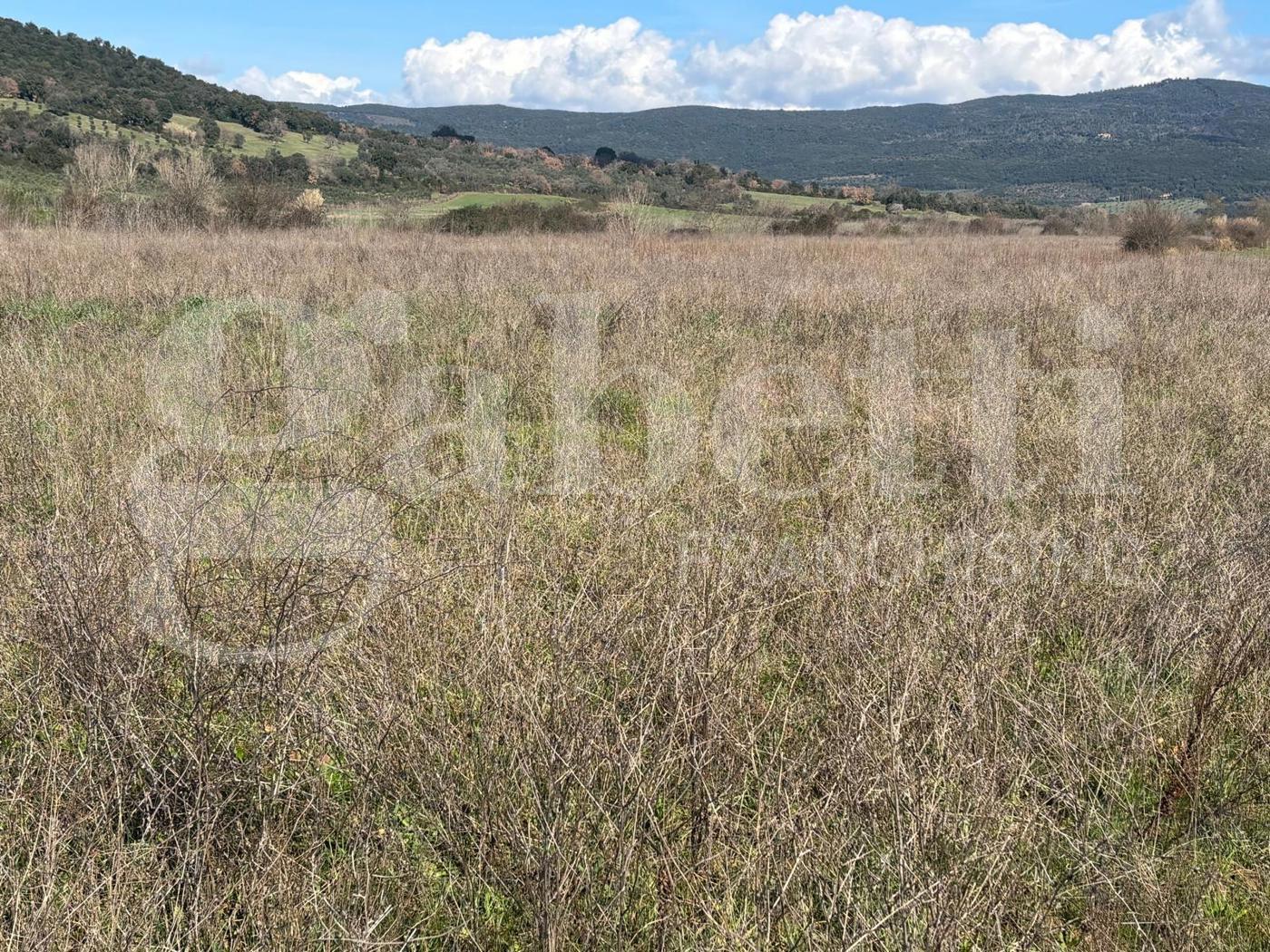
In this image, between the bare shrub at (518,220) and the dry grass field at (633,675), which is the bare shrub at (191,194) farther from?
the dry grass field at (633,675)

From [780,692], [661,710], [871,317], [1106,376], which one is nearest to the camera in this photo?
[661,710]

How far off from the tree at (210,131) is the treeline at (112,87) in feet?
6.47

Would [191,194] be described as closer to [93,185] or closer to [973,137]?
[93,185]

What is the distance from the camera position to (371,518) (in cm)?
322

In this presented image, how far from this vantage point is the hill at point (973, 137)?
100750 mm

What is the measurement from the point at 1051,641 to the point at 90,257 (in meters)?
10.9

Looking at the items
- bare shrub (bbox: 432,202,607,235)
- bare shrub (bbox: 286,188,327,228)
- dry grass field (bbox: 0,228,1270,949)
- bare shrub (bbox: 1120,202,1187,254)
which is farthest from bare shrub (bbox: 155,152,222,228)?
bare shrub (bbox: 1120,202,1187,254)

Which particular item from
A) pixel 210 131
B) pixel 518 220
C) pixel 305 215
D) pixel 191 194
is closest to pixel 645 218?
pixel 518 220

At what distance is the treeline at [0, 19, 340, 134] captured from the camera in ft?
146

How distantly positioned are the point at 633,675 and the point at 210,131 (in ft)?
175

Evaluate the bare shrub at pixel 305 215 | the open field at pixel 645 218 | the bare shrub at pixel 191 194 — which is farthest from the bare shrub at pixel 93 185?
the open field at pixel 645 218

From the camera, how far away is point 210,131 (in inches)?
1786

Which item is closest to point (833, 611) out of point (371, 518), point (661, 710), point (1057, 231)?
point (661, 710)

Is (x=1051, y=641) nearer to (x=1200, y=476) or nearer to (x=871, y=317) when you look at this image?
(x=1200, y=476)
